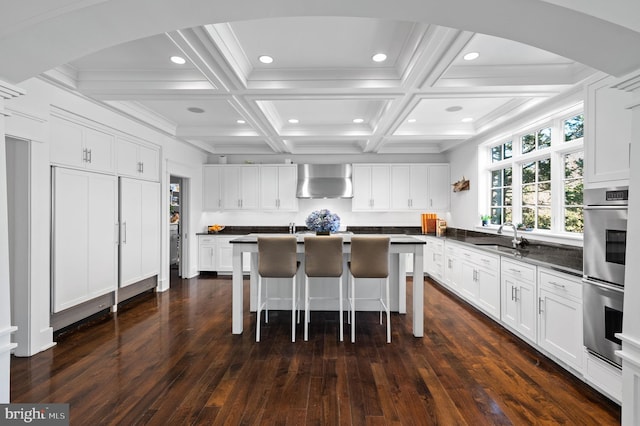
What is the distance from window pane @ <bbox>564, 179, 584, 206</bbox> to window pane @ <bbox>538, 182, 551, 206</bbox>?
250 mm

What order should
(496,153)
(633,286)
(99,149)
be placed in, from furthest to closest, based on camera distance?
(496,153), (99,149), (633,286)

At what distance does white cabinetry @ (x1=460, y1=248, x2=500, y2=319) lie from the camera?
3689mm

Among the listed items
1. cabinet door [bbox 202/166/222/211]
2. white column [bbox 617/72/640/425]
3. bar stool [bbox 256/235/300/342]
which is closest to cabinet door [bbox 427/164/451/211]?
bar stool [bbox 256/235/300/342]

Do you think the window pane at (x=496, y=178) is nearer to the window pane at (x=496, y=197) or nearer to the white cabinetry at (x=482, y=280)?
the window pane at (x=496, y=197)

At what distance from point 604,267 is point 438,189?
14.8 feet

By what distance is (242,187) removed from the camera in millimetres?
6711

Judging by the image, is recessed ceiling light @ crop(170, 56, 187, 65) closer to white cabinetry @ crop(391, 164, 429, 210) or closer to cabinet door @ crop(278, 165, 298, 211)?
cabinet door @ crop(278, 165, 298, 211)

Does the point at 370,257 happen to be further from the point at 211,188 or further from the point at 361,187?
the point at 211,188

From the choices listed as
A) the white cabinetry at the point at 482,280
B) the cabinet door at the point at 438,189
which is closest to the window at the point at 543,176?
the white cabinetry at the point at 482,280

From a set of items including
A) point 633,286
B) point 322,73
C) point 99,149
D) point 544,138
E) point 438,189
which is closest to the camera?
point 633,286

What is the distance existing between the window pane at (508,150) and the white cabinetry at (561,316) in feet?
8.17

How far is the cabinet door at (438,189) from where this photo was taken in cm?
657

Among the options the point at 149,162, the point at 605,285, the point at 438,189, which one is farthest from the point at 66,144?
the point at 438,189

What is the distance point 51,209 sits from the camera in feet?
10.4
